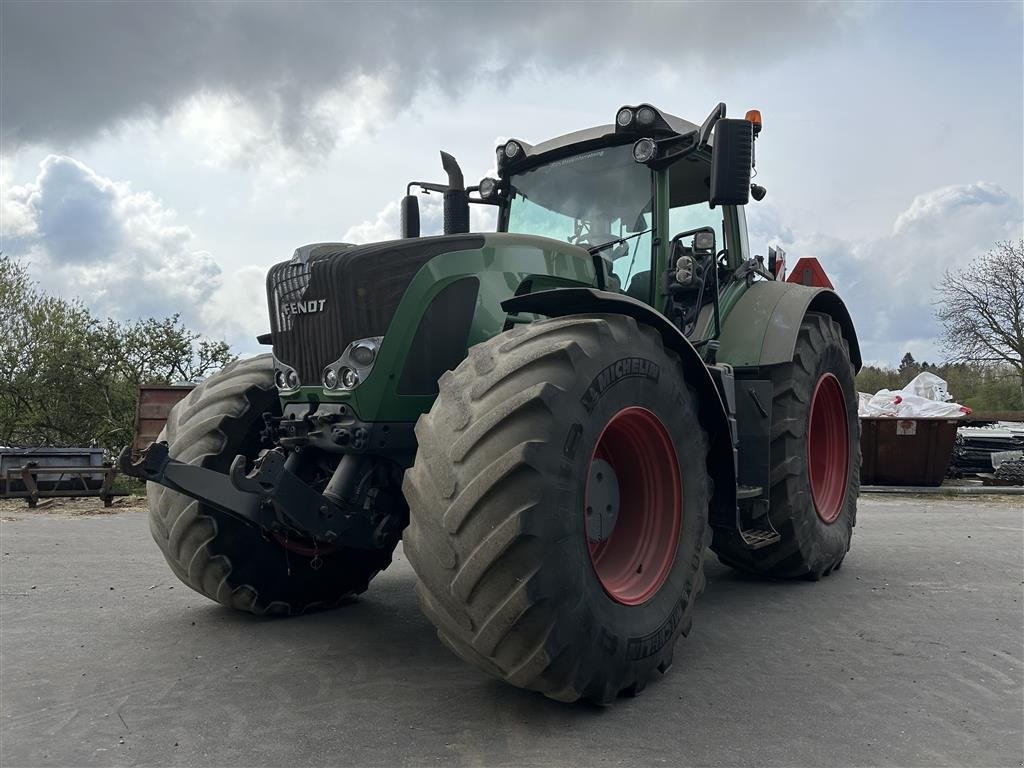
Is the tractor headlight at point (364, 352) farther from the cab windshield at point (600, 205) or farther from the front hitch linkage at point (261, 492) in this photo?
the cab windshield at point (600, 205)

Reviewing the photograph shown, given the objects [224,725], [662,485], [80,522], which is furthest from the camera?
[80,522]

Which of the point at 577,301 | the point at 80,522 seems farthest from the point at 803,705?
the point at 80,522

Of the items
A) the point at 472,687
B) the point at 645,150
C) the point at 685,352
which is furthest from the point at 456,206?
the point at 472,687

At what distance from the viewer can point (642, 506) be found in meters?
3.69

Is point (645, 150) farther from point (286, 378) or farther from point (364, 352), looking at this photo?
point (286, 378)

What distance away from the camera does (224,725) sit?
302 centimetres

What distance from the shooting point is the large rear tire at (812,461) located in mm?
5088

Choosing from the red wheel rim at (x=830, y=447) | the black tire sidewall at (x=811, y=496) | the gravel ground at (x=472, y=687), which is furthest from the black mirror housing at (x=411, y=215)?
the red wheel rim at (x=830, y=447)

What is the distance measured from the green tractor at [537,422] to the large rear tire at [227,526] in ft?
0.04

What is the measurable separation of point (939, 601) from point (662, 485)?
2.49 meters

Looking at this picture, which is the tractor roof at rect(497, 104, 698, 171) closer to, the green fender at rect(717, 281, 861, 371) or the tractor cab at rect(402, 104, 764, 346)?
the tractor cab at rect(402, 104, 764, 346)

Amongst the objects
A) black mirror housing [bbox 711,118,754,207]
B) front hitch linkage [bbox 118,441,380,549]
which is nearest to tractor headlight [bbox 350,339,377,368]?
front hitch linkage [bbox 118,441,380,549]

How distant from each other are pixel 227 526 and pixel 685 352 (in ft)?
8.25

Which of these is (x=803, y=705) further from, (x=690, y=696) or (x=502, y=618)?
(x=502, y=618)
